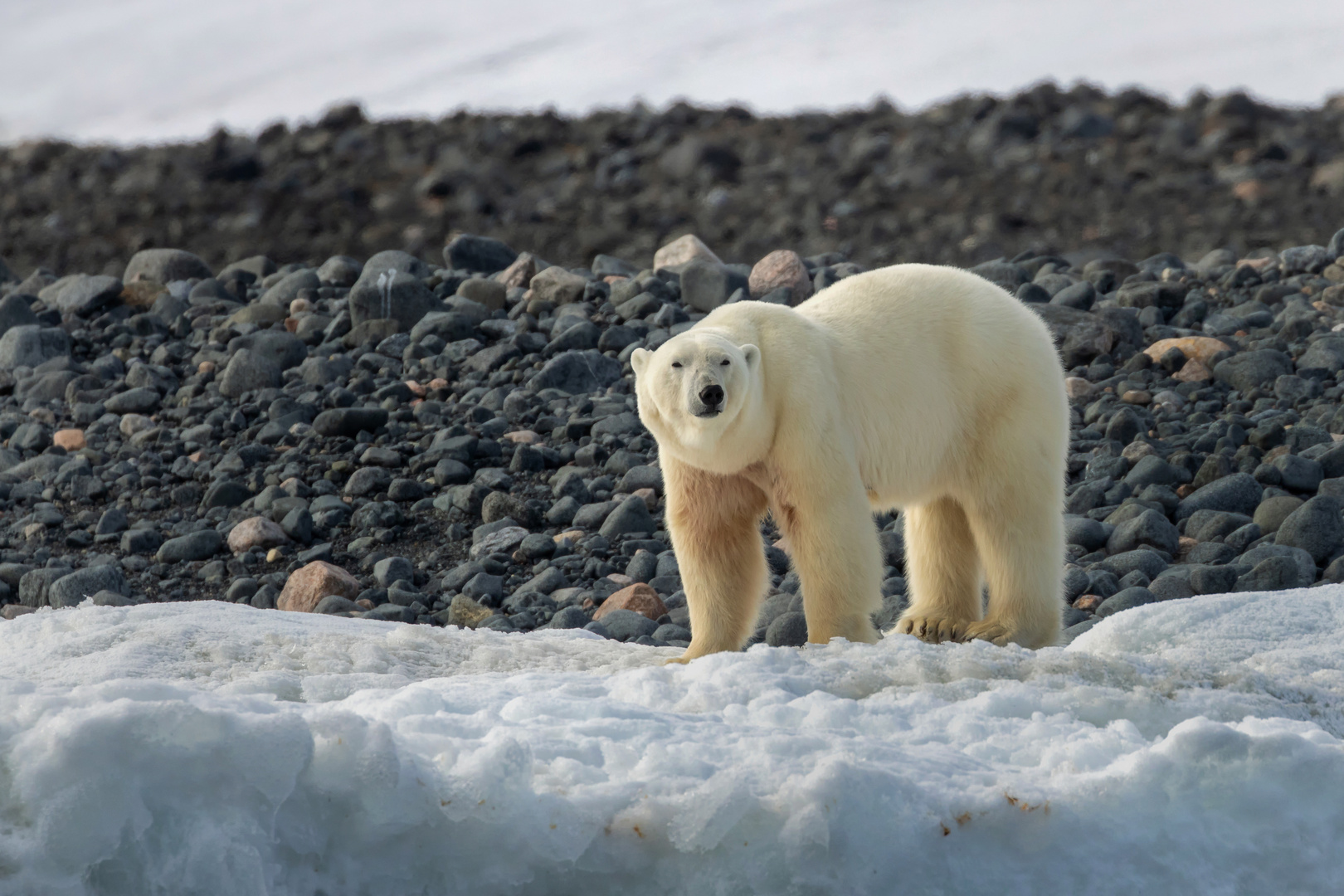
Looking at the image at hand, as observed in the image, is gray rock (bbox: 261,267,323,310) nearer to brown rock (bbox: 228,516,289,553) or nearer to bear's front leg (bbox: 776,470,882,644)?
brown rock (bbox: 228,516,289,553)

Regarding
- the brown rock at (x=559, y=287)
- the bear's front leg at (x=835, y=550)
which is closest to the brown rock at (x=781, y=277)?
the brown rock at (x=559, y=287)

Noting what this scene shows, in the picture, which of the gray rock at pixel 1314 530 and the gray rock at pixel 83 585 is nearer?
the gray rock at pixel 1314 530

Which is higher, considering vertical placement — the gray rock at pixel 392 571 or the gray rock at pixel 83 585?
the gray rock at pixel 83 585

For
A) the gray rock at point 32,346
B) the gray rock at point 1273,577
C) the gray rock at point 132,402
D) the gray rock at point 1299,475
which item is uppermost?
the gray rock at point 32,346

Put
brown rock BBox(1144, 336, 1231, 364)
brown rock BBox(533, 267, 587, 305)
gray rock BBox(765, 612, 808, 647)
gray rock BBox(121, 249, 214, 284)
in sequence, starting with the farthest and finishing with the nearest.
Result: gray rock BBox(121, 249, 214, 284), brown rock BBox(533, 267, 587, 305), brown rock BBox(1144, 336, 1231, 364), gray rock BBox(765, 612, 808, 647)

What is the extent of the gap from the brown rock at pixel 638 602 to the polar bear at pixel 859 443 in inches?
53.3

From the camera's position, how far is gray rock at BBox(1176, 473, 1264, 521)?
6.41 metres

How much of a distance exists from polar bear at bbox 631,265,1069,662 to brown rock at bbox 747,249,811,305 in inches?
206

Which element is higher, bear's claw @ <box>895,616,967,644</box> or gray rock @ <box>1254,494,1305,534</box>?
bear's claw @ <box>895,616,967,644</box>

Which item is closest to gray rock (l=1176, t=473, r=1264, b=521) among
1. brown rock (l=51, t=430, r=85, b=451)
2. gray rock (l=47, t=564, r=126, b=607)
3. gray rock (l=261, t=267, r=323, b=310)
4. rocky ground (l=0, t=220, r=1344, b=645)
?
rocky ground (l=0, t=220, r=1344, b=645)

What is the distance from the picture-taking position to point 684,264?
10062 mm

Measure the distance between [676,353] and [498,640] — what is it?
1171mm

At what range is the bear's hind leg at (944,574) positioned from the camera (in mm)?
4660

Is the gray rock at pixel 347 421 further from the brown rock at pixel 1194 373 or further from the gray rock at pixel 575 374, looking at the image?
the brown rock at pixel 1194 373
